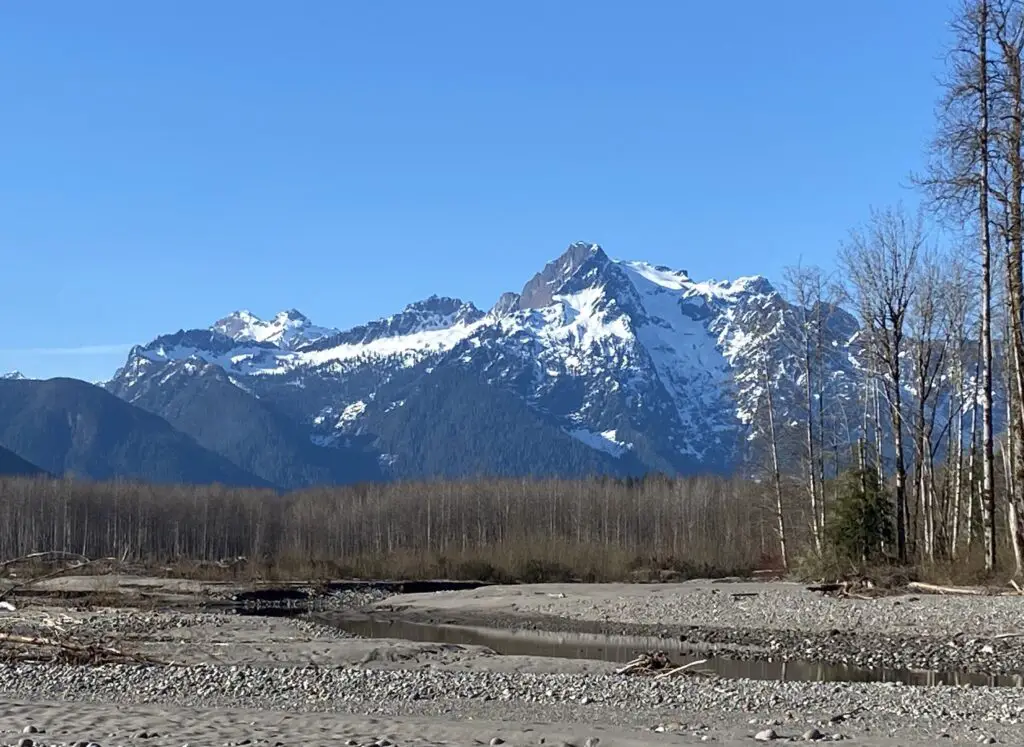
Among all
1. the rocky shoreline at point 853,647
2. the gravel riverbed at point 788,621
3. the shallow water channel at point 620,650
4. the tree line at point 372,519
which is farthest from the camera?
the tree line at point 372,519

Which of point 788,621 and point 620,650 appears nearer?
point 620,650

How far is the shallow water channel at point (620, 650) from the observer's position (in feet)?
76.0

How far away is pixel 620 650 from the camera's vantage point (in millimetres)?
31781

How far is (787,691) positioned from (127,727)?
38.1 ft

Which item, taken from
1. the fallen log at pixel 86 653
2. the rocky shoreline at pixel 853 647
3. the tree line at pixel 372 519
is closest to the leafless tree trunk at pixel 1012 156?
the rocky shoreline at pixel 853 647

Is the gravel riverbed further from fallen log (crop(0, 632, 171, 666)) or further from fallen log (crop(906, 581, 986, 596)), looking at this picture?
fallen log (crop(0, 632, 171, 666))

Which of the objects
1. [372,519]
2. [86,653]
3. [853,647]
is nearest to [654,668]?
[853,647]

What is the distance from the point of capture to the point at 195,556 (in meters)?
138

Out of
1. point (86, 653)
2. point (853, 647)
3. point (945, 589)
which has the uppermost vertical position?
point (945, 589)

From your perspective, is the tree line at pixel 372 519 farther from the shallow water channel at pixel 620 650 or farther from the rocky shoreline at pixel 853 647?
the rocky shoreline at pixel 853 647

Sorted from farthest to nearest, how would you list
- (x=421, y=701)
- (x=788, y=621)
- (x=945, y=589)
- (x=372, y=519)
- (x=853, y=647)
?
1. (x=372, y=519)
2. (x=788, y=621)
3. (x=945, y=589)
4. (x=853, y=647)
5. (x=421, y=701)

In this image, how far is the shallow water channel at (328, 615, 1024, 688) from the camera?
23172 millimetres

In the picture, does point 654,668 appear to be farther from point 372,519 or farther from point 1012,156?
point 372,519

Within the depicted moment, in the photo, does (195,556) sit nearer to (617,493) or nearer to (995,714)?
(617,493)
